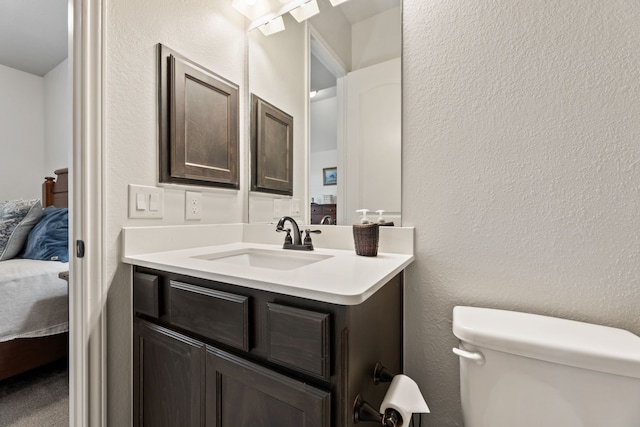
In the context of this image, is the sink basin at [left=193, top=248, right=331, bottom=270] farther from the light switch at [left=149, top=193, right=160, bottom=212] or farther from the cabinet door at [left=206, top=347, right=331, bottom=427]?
the cabinet door at [left=206, top=347, right=331, bottom=427]

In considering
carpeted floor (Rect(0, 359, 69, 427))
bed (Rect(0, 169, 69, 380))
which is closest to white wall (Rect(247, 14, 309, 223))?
bed (Rect(0, 169, 69, 380))

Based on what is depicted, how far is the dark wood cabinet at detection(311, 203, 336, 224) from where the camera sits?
1.27 metres

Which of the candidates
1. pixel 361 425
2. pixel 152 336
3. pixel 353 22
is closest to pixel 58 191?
pixel 152 336

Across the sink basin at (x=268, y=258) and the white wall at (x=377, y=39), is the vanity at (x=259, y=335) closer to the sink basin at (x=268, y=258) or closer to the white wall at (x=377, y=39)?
the sink basin at (x=268, y=258)

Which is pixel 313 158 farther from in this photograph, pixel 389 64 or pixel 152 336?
pixel 152 336

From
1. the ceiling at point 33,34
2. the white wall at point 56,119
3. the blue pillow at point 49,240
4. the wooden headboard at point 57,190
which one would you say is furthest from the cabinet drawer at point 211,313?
the white wall at point 56,119

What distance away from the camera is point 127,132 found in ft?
3.38

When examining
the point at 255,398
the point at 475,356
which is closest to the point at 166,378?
the point at 255,398

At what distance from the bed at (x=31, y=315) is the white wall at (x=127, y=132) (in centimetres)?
92

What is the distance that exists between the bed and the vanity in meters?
1.02

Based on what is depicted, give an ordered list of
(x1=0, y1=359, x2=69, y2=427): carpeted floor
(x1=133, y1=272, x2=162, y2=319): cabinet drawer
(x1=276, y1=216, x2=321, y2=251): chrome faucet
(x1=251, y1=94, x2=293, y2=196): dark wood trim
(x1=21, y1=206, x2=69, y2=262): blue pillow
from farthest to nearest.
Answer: (x1=21, y1=206, x2=69, y2=262): blue pillow < (x1=251, y1=94, x2=293, y2=196): dark wood trim < (x1=0, y1=359, x2=69, y2=427): carpeted floor < (x1=276, y1=216, x2=321, y2=251): chrome faucet < (x1=133, y1=272, x2=162, y2=319): cabinet drawer

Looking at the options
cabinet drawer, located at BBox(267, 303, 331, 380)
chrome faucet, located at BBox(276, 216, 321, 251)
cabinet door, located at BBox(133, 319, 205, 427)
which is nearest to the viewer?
cabinet drawer, located at BBox(267, 303, 331, 380)

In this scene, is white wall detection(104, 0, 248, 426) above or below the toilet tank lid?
above

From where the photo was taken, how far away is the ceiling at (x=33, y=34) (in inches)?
83.0
